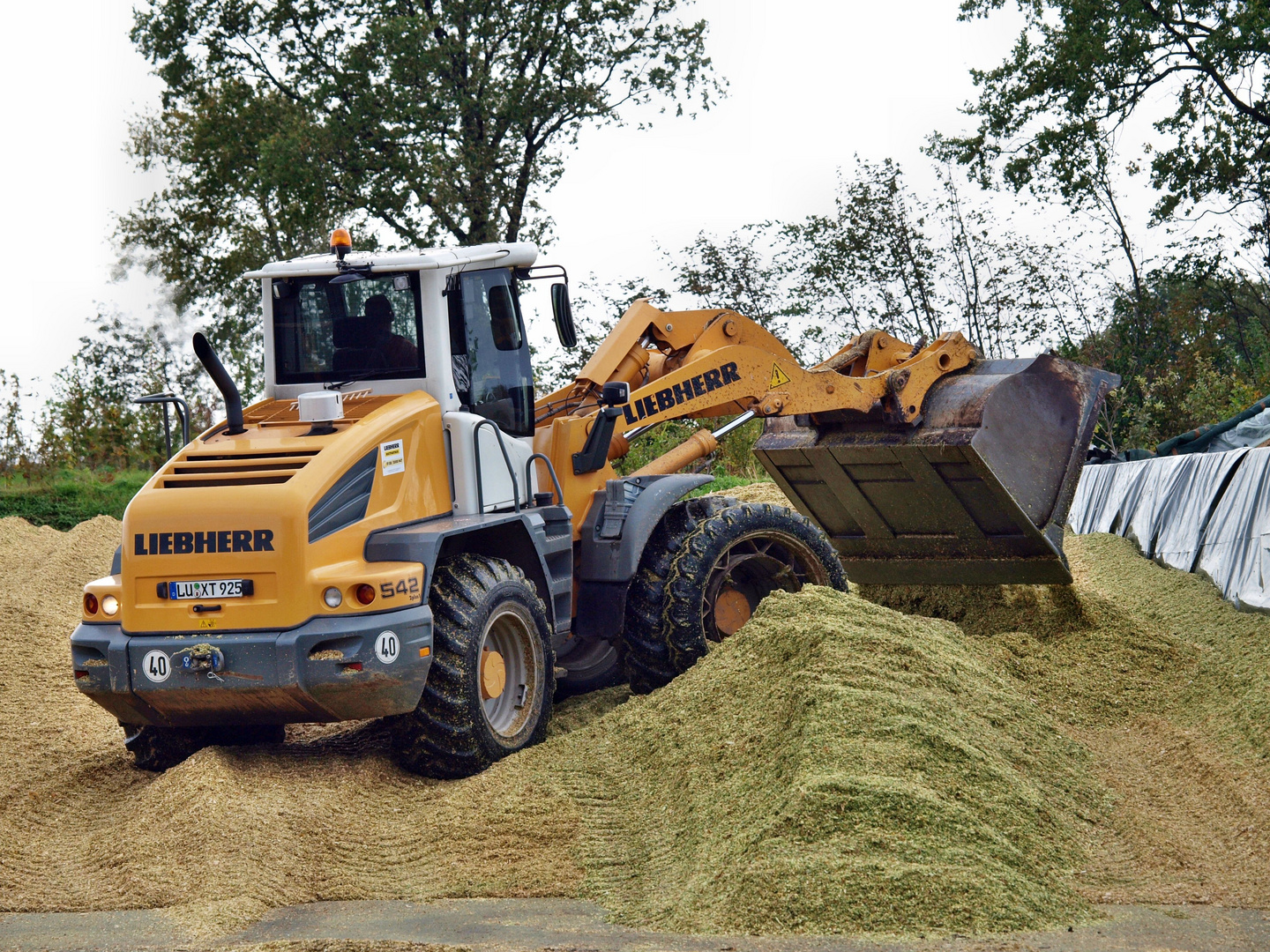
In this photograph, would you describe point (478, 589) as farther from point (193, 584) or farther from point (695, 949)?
point (695, 949)

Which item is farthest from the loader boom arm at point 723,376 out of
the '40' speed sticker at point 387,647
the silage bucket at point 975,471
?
the '40' speed sticker at point 387,647

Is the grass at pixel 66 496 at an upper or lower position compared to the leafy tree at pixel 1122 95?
lower

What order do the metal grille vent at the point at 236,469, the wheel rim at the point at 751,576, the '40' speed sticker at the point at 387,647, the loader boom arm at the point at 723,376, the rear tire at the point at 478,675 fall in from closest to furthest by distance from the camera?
1. the '40' speed sticker at the point at 387,647
2. the metal grille vent at the point at 236,469
3. the rear tire at the point at 478,675
4. the wheel rim at the point at 751,576
5. the loader boom arm at the point at 723,376

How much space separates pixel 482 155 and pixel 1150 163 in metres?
10.8

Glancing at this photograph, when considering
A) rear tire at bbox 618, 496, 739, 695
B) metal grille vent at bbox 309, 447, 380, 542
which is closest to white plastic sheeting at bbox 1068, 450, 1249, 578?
rear tire at bbox 618, 496, 739, 695

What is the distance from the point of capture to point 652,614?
265 inches

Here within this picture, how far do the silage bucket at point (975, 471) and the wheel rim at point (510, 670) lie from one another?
9.23 feet

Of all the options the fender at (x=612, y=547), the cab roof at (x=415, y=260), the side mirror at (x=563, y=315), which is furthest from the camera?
the fender at (x=612, y=547)

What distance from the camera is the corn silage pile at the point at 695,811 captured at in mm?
3908

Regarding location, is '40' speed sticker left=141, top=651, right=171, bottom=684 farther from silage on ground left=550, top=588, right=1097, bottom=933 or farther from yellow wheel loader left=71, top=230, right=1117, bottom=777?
silage on ground left=550, top=588, right=1097, bottom=933

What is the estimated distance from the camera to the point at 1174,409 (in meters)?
18.8

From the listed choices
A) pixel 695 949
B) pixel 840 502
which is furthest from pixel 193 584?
pixel 840 502

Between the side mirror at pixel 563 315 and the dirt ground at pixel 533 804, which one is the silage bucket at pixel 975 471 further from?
the side mirror at pixel 563 315

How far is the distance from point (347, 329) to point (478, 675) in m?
1.92
